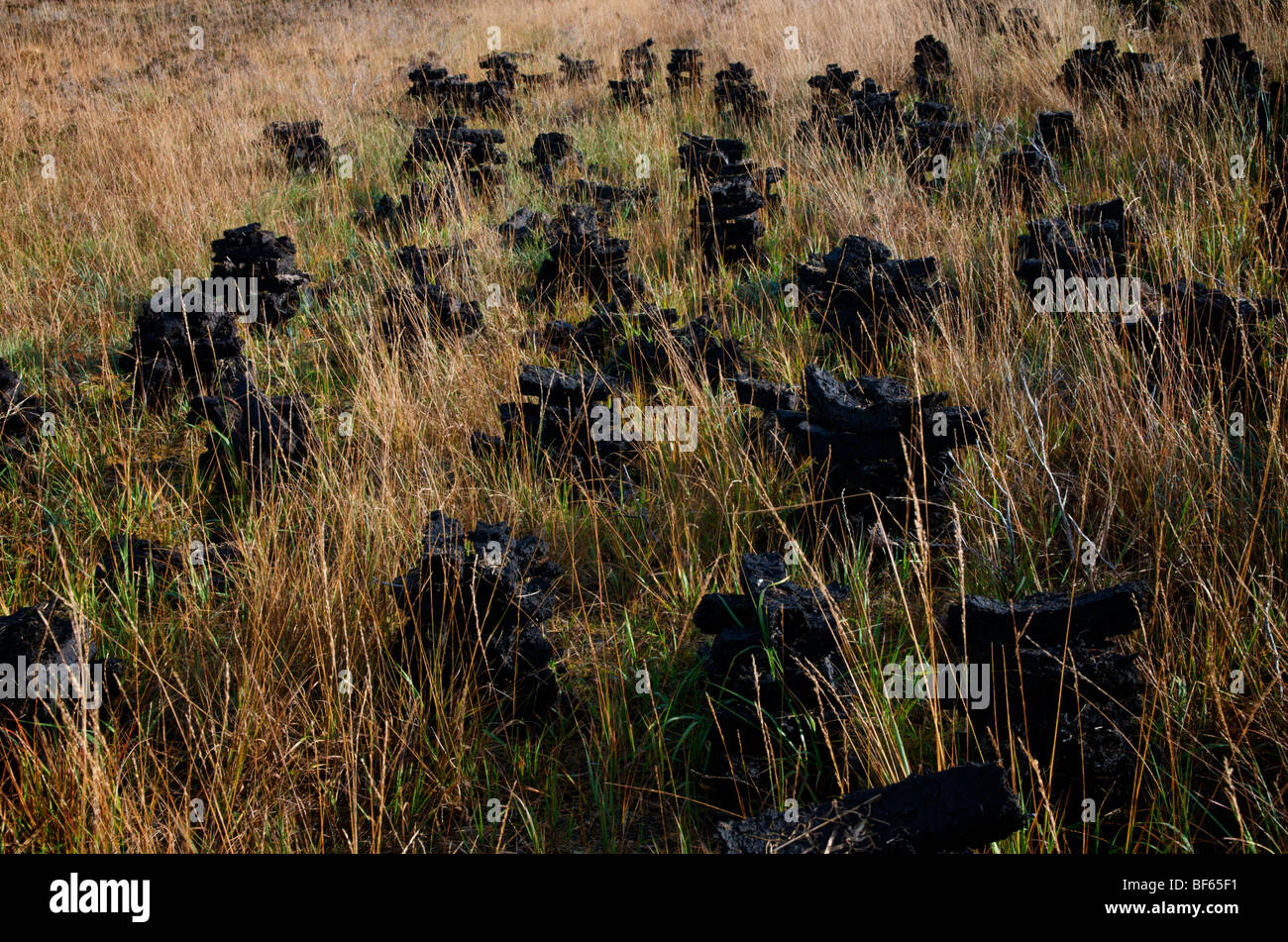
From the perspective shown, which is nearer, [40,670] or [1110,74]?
[40,670]

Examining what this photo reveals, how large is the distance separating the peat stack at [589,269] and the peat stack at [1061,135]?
11.3ft

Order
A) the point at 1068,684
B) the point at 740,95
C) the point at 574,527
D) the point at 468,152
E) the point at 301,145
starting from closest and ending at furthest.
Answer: the point at 1068,684 < the point at 574,527 < the point at 468,152 < the point at 301,145 < the point at 740,95

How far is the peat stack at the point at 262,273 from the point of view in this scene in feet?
17.4

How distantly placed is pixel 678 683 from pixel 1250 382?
9.03ft

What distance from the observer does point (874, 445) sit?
3.20 metres

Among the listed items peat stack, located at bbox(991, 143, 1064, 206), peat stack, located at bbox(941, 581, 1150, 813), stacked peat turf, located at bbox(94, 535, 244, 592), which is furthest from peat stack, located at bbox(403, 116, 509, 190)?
peat stack, located at bbox(941, 581, 1150, 813)

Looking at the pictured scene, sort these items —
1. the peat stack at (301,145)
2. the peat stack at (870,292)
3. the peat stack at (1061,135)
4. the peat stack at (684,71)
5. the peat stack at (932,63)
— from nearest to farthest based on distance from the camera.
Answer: the peat stack at (870,292)
the peat stack at (1061,135)
the peat stack at (301,145)
the peat stack at (932,63)
the peat stack at (684,71)

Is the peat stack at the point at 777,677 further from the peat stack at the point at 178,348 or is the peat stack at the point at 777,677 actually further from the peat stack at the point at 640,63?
the peat stack at the point at 640,63

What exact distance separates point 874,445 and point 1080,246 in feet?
7.78

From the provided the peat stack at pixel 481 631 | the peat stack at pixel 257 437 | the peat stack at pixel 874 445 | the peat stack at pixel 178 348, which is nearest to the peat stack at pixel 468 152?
the peat stack at pixel 178 348

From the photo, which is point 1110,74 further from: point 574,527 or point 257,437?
point 257,437

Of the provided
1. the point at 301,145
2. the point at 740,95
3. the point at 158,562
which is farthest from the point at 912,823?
the point at 301,145

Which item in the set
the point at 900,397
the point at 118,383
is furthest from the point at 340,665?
the point at 118,383

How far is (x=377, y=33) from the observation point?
15391 mm
